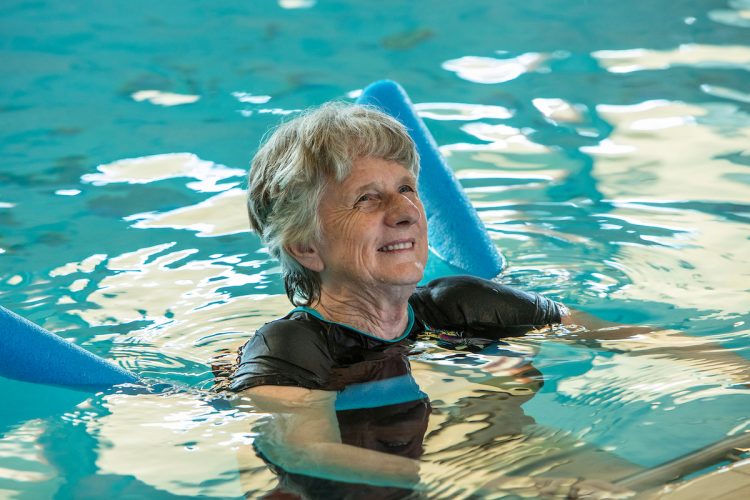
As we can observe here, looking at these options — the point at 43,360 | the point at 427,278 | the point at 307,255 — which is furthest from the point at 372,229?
the point at 427,278

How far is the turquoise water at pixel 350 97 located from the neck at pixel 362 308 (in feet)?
0.58

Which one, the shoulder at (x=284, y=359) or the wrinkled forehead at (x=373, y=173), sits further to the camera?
the wrinkled forehead at (x=373, y=173)

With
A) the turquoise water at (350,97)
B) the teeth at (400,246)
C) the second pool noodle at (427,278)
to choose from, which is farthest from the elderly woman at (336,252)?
the second pool noodle at (427,278)

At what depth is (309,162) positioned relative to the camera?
2.79 m

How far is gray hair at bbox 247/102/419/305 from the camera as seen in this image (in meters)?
2.80

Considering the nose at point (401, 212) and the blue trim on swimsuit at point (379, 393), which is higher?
the nose at point (401, 212)

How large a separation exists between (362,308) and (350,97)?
345cm

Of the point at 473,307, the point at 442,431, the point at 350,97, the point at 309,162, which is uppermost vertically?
the point at 309,162

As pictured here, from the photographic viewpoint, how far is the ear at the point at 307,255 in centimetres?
286

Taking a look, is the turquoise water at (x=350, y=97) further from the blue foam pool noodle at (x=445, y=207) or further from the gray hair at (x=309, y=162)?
the gray hair at (x=309, y=162)

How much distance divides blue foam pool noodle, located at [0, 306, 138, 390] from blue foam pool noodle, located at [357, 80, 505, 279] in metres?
1.38

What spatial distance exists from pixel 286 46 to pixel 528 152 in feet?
8.32

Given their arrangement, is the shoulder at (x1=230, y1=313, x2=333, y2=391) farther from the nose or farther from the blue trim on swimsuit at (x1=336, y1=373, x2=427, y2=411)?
the nose

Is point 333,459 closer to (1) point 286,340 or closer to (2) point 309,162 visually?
(1) point 286,340
